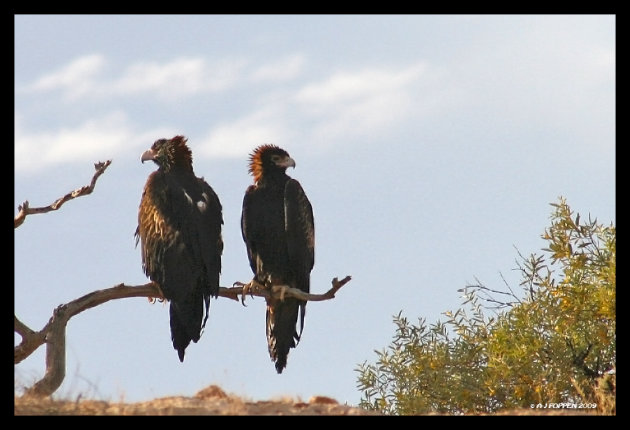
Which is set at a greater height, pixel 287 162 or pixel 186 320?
pixel 287 162

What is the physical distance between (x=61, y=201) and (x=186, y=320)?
215cm

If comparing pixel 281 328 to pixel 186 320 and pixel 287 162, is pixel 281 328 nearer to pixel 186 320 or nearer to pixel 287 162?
pixel 186 320

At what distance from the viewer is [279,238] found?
12.6m

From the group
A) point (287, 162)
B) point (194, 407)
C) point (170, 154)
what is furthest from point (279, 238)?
point (194, 407)

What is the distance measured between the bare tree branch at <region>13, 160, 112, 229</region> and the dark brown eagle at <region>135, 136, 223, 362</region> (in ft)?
2.07

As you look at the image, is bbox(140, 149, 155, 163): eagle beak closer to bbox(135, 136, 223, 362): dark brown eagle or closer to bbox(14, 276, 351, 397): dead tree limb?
bbox(135, 136, 223, 362): dark brown eagle

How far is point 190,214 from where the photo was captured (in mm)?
11859

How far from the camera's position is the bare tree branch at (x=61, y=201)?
39.7 feet

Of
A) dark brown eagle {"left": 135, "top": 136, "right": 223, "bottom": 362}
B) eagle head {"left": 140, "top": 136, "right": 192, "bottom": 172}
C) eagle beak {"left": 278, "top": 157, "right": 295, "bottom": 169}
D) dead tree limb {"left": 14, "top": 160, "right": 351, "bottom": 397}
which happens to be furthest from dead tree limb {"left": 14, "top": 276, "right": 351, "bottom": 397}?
eagle beak {"left": 278, "top": 157, "right": 295, "bottom": 169}

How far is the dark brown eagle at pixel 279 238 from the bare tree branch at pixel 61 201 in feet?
6.10

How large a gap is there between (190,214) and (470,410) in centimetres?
425

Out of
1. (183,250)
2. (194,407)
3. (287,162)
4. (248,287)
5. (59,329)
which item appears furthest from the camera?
(287,162)

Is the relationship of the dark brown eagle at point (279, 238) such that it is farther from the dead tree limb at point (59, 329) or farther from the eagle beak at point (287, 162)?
the dead tree limb at point (59, 329)

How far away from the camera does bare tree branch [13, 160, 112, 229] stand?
39.7 feet
